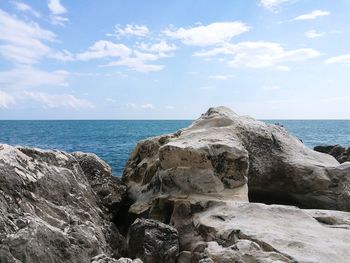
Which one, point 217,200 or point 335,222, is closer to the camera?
point 335,222

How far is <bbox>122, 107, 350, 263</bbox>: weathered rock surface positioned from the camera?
733 cm

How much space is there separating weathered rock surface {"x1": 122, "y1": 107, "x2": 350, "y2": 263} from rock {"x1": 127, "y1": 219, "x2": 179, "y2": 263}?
0.33 metres

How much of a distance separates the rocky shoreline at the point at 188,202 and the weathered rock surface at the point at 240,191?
25mm

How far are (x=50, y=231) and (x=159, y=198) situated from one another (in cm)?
347

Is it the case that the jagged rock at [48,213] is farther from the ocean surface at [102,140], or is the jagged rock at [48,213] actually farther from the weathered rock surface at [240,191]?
the ocean surface at [102,140]

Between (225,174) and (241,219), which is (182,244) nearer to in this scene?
(241,219)

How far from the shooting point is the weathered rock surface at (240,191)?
733 centimetres

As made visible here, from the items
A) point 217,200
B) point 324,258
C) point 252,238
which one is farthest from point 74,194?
point 324,258

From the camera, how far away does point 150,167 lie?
1202 centimetres

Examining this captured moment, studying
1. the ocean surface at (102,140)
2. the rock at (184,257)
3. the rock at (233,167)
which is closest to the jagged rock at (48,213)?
the rock at (184,257)


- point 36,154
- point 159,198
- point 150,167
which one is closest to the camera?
point 36,154

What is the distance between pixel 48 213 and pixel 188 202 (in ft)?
10.4

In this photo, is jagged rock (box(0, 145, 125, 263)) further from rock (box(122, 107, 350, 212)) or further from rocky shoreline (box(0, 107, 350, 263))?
rock (box(122, 107, 350, 212))

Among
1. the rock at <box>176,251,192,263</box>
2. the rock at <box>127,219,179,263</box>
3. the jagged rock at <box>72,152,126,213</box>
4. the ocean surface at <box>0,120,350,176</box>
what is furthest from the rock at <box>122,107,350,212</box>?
the ocean surface at <box>0,120,350,176</box>
